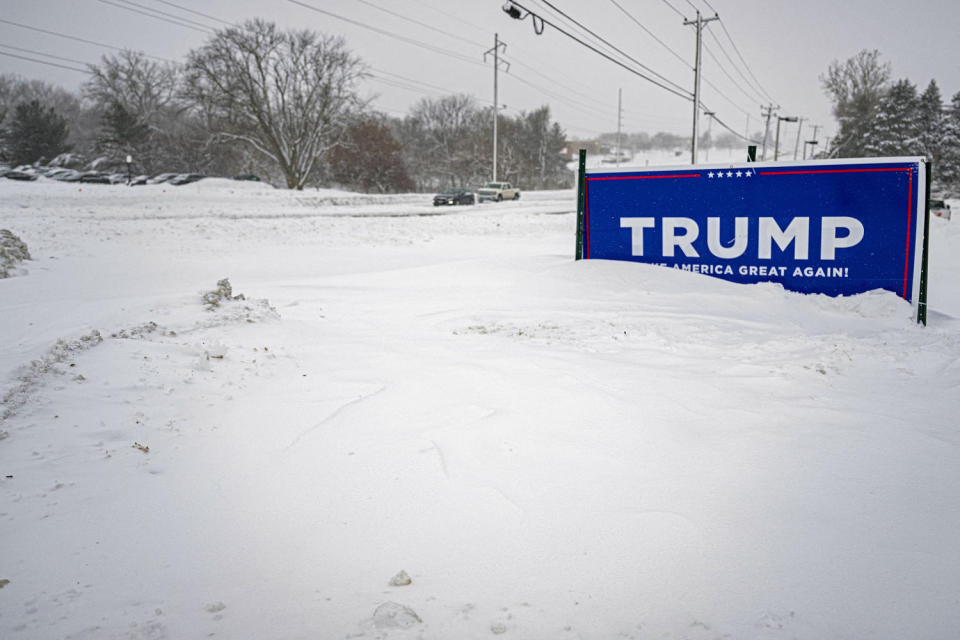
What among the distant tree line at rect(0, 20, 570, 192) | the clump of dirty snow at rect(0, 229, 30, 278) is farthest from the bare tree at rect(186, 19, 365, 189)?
the clump of dirty snow at rect(0, 229, 30, 278)

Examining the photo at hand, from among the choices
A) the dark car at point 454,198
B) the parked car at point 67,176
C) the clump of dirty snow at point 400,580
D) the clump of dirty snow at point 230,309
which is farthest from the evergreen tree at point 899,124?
the parked car at point 67,176

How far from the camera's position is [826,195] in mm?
7750

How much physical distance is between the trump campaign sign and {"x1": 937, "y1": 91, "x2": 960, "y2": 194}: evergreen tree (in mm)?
59245

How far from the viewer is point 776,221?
26.4ft

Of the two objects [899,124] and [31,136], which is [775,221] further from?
[31,136]

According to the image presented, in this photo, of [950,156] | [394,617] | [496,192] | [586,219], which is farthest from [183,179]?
[950,156]

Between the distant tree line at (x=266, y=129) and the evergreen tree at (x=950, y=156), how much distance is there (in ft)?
142

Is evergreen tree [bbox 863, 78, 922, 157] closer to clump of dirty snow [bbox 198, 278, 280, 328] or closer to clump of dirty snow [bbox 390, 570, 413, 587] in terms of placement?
clump of dirty snow [bbox 198, 278, 280, 328]

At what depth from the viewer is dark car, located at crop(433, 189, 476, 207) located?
38.0 metres

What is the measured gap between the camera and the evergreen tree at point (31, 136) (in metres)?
54.5

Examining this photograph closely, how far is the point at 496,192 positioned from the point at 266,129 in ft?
60.0

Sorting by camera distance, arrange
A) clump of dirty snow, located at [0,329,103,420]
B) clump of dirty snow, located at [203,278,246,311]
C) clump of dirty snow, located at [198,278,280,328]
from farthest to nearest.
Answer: clump of dirty snow, located at [203,278,246,311], clump of dirty snow, located at [198,278,280,328], clump of dirty snow, located at [0,329,103,420]

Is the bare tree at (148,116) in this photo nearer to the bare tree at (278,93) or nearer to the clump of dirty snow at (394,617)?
the bare tree at (278,93)

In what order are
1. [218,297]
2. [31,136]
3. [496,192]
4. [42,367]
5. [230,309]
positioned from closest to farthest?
[42,367]
[230,309]
[218,297]
[496,192]
[31,136]
